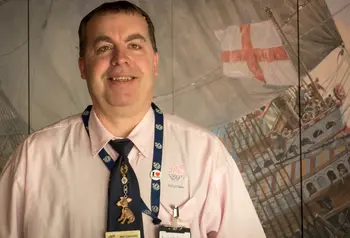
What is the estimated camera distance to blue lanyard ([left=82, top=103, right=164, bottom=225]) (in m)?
1.26

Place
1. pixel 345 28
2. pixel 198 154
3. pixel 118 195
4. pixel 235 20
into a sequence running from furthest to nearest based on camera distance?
pixel 235 20 < pixel 345 28 < pixel 198 154 < pixel 118 195

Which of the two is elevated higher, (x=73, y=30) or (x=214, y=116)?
(x=73, y=30)

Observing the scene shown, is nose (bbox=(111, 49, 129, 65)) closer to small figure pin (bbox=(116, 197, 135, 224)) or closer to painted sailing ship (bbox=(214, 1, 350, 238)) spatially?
small figure pin (bbox=(116, 197, 135, 224))

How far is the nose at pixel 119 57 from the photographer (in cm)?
125

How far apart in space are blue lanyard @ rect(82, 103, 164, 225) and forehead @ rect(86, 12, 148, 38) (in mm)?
282

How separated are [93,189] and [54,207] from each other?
13cm

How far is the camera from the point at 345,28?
2.31 metres

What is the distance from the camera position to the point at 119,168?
127cm

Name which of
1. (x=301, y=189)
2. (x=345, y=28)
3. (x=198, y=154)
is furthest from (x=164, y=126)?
(x=345, y=28)

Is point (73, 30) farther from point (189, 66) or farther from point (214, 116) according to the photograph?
point (214, 116)

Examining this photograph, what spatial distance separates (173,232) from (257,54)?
1.53 metres

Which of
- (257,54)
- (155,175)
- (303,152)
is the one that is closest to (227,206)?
(155,175)

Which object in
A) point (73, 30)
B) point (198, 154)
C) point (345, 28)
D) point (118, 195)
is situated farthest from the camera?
point (73, 30)

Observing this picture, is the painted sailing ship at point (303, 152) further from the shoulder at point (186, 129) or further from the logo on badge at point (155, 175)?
the logo on badge at point (155, 175)
